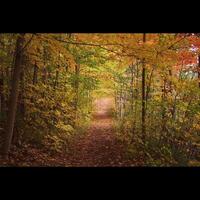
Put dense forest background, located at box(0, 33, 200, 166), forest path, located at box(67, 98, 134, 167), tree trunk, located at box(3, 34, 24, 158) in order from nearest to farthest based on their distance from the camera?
tree trunk, located at box(3, 34, 24, 158), dense forest background, located at box(0, 33, 200, 166), forest path, located at box(67, 98, 134, 167)

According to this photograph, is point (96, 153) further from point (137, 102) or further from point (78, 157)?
point (137, 102)

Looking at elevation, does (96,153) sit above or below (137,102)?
below

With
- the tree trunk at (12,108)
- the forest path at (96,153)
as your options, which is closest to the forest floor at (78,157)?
the forest path at (96,153)

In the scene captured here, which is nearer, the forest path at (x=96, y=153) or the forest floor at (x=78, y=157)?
the forest floor at (x=78, y=157)

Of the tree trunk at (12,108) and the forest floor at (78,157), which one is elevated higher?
the tree trunk at (12,108)

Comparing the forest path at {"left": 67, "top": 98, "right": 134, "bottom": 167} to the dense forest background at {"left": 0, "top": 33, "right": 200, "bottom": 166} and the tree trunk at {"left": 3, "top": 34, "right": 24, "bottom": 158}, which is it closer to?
the dense forest background at {"left": 0, "top": 33, "right": 200, "bottom": 166}

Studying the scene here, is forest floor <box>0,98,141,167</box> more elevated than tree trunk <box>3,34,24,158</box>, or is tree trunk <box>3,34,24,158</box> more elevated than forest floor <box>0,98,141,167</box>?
tree trunk <box>3,34,24,158</box>

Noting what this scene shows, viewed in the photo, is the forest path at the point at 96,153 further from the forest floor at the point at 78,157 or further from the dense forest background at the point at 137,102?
the dense forest background at the point at 137,102

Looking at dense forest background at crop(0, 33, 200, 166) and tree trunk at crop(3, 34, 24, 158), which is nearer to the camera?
tree trunk at crop(3, 34, 24, 158)

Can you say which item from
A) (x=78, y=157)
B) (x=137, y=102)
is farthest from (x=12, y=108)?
(x=137, y=102)

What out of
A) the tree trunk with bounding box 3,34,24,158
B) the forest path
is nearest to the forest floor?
the forest path

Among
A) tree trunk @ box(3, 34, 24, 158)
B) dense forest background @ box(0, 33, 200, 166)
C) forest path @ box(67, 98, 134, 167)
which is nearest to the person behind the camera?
tree trunk @ box(3, 34, 24, 158)

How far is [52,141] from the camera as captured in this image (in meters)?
10.6
